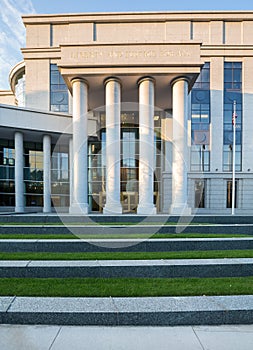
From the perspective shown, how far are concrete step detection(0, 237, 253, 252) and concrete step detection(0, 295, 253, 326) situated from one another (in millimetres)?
3540

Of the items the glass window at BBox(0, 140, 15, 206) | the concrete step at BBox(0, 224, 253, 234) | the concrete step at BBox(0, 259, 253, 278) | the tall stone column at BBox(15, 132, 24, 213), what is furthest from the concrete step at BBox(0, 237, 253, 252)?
the glass window at BBox(0, 140, 15, 206)

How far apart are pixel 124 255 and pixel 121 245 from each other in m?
0.81

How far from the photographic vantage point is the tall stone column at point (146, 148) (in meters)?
18.7

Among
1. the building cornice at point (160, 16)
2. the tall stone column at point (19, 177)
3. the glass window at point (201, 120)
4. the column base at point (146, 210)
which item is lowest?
the column base at point (146, 210)

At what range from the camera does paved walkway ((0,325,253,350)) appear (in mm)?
3686

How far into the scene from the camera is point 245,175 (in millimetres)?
25484

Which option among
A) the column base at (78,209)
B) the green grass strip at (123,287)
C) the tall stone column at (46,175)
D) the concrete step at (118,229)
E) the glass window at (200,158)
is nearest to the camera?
the green grass strip at (123,287)

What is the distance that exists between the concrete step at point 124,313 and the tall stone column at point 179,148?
14.1 metres

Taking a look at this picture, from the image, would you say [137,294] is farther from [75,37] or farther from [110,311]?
[75,37]

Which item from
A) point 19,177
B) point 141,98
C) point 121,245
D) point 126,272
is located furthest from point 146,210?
point 126,272

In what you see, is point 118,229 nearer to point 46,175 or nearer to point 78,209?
point 78,209

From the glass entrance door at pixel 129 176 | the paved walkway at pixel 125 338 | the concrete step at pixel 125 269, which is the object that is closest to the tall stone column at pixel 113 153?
the glass entrance door at pixel 129 176

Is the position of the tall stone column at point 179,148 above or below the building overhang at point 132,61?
below

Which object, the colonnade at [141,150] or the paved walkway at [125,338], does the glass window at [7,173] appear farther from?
the paved walkway at [125,338]
